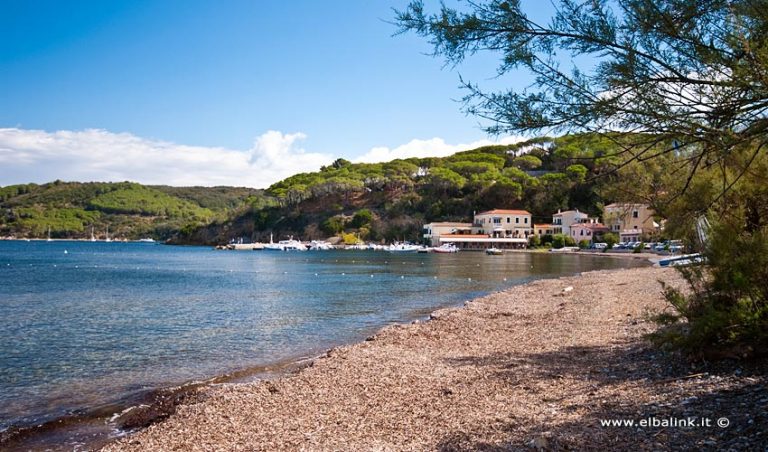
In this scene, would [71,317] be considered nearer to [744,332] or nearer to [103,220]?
[744,332]

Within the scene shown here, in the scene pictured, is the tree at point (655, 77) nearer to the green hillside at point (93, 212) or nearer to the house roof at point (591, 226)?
the house roof at point (591, 226)

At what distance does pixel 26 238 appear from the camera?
155250mm

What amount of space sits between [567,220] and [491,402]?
84.1 m

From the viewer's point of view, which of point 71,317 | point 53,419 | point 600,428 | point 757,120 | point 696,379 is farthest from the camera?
point 71,317

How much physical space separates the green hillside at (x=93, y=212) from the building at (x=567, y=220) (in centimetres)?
8780

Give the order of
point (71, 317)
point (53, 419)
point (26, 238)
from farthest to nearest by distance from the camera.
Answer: point (26, 238) → point (71, 317) → point (53, 419)

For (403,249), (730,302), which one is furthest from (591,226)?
(730,302)

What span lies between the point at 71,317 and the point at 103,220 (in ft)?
567

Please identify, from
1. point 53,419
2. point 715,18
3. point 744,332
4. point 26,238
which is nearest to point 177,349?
point 53,419

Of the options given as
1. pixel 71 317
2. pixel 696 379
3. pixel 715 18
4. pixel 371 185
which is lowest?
pixel 71 317

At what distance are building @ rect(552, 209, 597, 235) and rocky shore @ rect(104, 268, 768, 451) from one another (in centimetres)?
7624

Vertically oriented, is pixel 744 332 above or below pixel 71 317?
above

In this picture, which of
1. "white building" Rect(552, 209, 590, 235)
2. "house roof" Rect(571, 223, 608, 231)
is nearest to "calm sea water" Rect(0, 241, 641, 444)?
"house roof" Rect(571, 223, 608, 231)

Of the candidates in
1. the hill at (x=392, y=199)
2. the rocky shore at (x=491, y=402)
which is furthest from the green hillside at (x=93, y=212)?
the rocky shore at (x=491, y=402)
